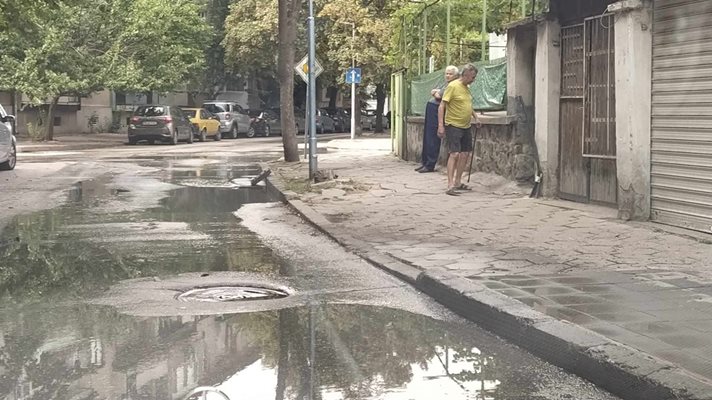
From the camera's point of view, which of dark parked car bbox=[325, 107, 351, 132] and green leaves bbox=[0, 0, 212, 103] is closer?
green leaves bbox=[0, 0, 212, 103]

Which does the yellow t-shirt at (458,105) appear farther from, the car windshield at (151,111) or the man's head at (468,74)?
the car windshield at (151,111)

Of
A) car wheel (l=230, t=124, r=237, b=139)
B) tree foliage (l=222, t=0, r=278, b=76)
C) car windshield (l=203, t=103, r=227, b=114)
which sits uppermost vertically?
tree foliage (l=222, t=0, r=278, b=76)

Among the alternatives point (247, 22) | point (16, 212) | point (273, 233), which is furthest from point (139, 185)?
point (247, 22)

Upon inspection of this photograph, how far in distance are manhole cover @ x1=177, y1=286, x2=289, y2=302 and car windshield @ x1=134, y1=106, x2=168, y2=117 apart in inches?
1028

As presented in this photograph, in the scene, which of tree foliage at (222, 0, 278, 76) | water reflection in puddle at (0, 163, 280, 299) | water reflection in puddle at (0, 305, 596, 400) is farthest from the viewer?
tree foliage at (222, 0, 278, 76)

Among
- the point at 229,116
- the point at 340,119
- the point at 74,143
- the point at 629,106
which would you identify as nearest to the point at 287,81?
the point at 629,106

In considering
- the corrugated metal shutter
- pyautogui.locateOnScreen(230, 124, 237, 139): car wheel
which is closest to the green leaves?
pyautogui.locateOnScreen(230, 124, 237, 139): car wheel

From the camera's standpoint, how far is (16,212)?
11867 mm

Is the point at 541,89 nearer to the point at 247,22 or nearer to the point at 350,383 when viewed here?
the point at 350,383

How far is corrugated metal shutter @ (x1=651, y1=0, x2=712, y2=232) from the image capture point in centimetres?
834

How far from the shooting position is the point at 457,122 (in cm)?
1236

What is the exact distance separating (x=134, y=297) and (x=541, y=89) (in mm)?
6938

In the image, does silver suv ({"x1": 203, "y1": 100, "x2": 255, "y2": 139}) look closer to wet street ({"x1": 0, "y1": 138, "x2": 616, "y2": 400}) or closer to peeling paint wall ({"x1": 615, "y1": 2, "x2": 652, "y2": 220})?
wet street ({"x1": 0, "y1": 138, "x2": 616, "y2": 400})

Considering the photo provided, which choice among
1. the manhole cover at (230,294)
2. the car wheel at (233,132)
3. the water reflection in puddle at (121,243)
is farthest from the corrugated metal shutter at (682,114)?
the car wheel at (233,132)
